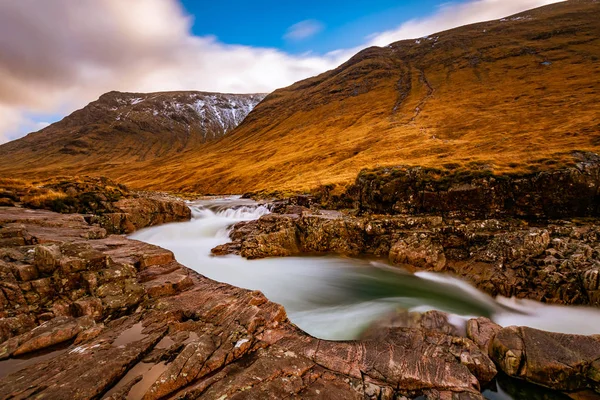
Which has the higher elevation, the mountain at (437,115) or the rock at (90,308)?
the mountain at (437,115)

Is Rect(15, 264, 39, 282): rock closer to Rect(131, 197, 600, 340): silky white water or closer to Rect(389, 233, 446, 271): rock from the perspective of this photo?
Rect(131, 197, 600, 340): silky white water

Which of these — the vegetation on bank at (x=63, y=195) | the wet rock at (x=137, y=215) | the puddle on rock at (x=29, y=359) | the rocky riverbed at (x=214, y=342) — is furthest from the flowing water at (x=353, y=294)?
the puddle on rock at (x=29, y=359)

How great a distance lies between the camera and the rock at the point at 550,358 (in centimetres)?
798

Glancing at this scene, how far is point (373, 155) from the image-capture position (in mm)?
58406

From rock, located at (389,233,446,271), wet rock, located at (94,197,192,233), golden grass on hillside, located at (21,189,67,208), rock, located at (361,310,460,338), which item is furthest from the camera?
wet rock, located at (94,197,192,233)

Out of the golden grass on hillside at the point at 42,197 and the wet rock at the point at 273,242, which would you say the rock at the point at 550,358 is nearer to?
the wet rock at the point at 273,242

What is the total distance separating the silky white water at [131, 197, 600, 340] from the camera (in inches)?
480

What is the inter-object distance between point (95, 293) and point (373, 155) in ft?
183

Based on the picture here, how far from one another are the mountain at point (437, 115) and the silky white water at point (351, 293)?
11.7 metres

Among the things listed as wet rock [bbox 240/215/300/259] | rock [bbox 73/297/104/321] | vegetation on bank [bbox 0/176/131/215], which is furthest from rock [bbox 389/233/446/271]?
vegetation on bank [bbox 0/176/131/215]

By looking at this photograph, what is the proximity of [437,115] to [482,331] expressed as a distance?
79219mm

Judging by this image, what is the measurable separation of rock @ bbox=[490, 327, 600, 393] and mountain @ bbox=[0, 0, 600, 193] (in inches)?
626

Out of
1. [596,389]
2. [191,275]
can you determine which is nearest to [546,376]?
[596,389]

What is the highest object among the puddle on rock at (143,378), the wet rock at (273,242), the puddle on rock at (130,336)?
the puddle on rock at (130,336)
